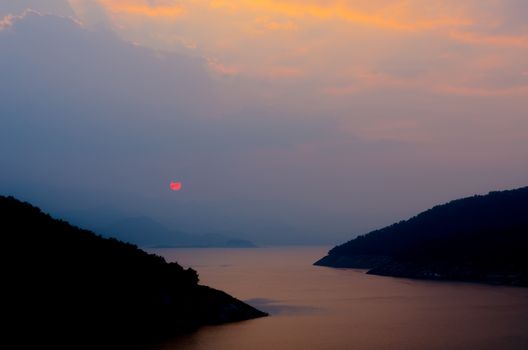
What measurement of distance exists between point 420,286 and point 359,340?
10244cm

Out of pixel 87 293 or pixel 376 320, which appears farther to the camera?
pixel 376 320

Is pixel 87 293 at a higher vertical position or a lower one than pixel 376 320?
higher

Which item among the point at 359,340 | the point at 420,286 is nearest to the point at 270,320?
the point at 359,340

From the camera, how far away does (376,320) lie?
342 ft

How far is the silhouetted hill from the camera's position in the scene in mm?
77312

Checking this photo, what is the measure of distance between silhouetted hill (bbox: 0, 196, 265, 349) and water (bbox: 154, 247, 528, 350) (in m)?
6.73

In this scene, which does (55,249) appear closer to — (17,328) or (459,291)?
(17,328)

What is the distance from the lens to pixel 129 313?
89500mm

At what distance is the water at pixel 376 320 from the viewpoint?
261 feet

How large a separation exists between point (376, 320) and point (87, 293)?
49524 mm

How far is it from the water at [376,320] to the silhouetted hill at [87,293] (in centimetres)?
673

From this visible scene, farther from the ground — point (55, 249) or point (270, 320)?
point (55, 249)

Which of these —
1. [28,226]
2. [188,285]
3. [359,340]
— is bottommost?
[359,340]

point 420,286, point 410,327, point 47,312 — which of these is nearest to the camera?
point 47,312
